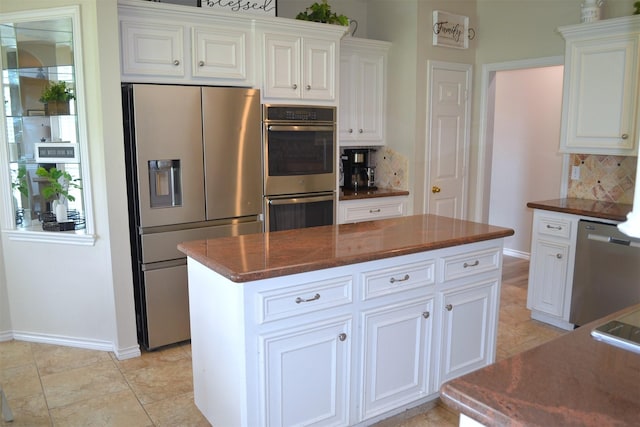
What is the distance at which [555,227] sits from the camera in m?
3.76

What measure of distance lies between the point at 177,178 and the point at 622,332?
2.71m

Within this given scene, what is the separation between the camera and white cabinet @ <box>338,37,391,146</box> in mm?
4496

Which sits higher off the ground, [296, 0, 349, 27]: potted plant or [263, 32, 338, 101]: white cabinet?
[296, 0, 349, 27]: potted plant

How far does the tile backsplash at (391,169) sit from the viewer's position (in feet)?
15.5

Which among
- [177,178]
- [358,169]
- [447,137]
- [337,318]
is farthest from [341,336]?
[447,137]

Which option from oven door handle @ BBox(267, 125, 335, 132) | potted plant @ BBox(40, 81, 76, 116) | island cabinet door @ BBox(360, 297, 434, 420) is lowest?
island cabinet door @ BBox(360, 297, 434, 420)

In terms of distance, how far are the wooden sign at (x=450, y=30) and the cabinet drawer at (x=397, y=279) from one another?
9.26 feet

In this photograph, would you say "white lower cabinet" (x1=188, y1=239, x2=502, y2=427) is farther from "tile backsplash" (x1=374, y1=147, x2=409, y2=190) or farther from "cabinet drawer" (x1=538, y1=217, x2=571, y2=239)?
"tile backsplash" (x1=374, y1=147, x2=409, y2=190)

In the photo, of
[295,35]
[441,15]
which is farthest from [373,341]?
[441,15]

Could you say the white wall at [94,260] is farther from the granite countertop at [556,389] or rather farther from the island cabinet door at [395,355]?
the granite countertop at [556,389]

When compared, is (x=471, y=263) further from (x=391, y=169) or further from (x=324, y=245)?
(x=391, y=169)

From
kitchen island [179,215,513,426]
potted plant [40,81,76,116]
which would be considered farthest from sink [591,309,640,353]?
potted plant [40,81,76,116]

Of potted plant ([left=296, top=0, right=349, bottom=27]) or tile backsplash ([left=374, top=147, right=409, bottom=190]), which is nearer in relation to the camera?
potted plant ([left=296, top=0, right=349, bottom=27])

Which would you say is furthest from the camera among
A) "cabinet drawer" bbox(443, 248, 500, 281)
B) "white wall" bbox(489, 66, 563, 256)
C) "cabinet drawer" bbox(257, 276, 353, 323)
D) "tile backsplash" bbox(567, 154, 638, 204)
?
"white wall" bbox(489, 66, 563, 256)
